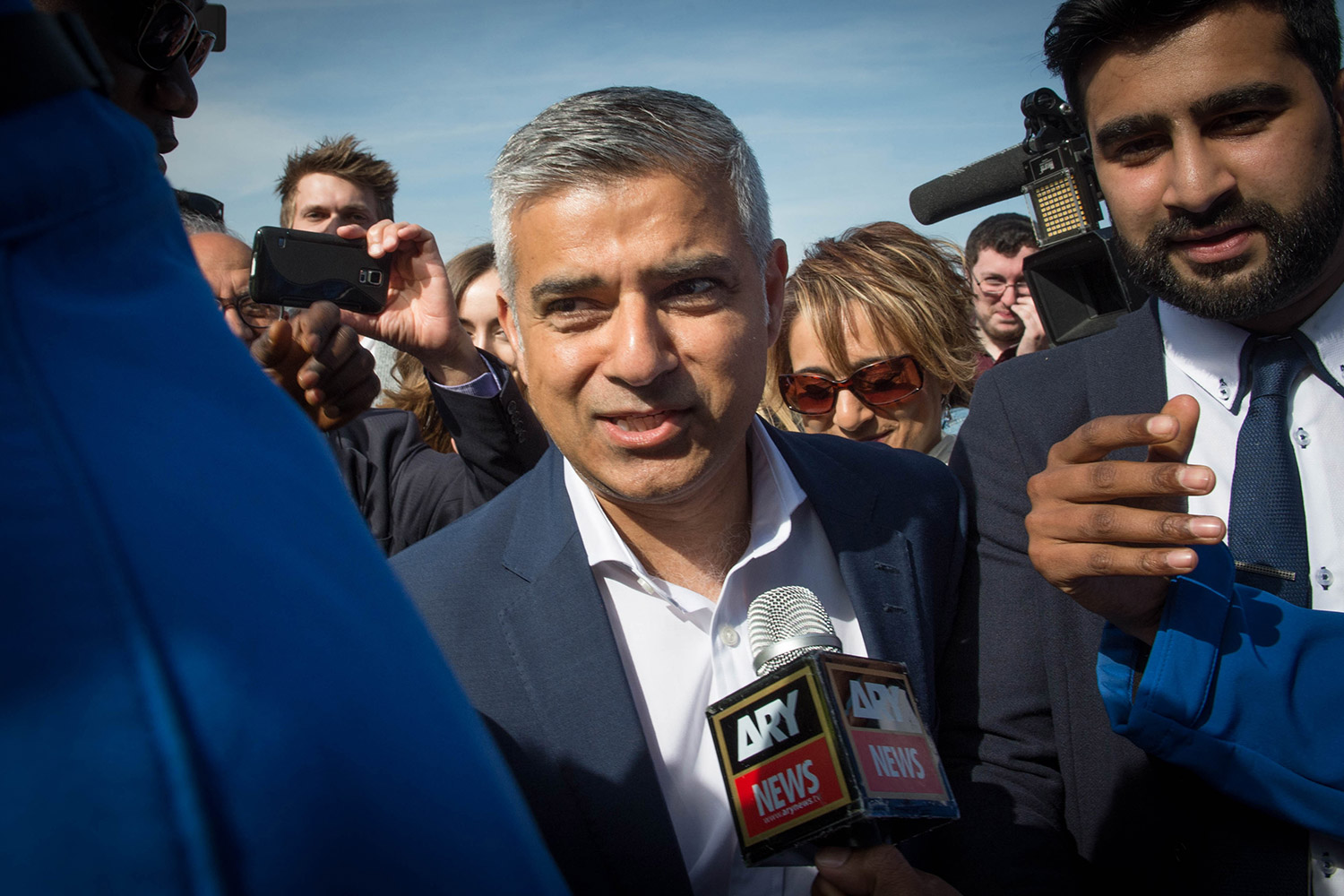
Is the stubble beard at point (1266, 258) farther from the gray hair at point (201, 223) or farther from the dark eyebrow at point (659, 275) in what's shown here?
the gray hair at point (201, 223)

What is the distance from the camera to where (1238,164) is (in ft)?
6.16

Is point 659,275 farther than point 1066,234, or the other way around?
point 1066,234

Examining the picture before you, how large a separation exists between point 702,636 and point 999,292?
4796 mm

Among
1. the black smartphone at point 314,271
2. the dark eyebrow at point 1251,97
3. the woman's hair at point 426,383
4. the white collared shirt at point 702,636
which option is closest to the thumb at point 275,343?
the black smartphone at point 314,271

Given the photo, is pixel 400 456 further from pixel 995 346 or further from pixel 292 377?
pixel 995 346

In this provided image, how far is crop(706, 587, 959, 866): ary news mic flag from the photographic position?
1.29 meters

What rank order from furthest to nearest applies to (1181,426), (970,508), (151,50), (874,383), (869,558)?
1. (874,383)
2. (970,508)
3. (869,558)
4. (1181,426)
5. (151,50)

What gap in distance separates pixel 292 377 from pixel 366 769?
6.09 ft

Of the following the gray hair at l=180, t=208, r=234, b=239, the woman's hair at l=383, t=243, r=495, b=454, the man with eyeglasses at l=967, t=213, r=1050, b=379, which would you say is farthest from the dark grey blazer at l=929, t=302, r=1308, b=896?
the man with eyeglasses at l=967, t=213, r=1050, b=379

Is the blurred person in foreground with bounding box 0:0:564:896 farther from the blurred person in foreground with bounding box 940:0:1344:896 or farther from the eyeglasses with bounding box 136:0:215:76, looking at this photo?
the blurred person in foreground with bounding box 940:0:1344:896

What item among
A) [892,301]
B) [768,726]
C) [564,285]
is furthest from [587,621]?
[892,301]

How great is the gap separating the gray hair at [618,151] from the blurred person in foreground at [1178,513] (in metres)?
0.76

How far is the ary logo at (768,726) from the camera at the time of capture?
4.45ft

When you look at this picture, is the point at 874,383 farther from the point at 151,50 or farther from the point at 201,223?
the point at 151,50
